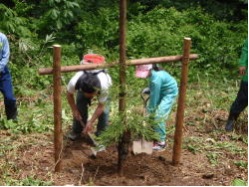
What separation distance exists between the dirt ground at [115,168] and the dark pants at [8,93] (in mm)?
911

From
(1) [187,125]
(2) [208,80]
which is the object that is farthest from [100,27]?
(1) [187,125]

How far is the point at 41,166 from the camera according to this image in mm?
5660

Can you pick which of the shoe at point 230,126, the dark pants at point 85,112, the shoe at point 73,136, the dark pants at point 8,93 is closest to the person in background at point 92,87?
the dark pants at point 85,112

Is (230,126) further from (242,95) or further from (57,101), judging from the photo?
(57,101)

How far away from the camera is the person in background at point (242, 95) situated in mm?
6801

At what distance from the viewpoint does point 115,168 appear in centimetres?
567

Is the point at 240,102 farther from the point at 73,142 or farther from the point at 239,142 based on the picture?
the point at 73,142

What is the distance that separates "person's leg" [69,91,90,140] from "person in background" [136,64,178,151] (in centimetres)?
75

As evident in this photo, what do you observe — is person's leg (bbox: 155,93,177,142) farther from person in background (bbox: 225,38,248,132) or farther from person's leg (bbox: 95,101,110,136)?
person in background (bbox: 225,38,248,132)

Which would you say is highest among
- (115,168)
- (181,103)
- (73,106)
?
(181,103)

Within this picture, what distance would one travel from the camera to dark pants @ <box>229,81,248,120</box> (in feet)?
22.5

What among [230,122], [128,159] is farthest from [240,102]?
[128,159]

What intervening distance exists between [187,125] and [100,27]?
13.6ft

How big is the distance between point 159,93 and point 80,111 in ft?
3.23
